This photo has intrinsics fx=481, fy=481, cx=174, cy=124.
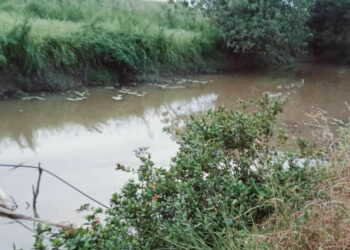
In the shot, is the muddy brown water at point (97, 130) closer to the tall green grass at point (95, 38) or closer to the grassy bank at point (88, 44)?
the grassy bank at point (88, 44)

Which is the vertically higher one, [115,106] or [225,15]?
[225,15]

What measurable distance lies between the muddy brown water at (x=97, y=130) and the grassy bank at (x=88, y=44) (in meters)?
0.44

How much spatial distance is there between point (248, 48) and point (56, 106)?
5.43 metres

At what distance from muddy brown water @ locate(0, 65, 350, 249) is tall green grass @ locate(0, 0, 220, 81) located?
551 mm

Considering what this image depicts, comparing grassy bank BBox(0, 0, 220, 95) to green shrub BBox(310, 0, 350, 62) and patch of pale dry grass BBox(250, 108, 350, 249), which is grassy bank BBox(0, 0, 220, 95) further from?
patch of pale dry grass BBox(250, 108, 350, 249)

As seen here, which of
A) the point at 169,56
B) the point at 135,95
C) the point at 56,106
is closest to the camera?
the point at 56,106

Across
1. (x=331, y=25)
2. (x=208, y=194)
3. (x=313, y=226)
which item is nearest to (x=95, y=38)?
(x=208, y=194)

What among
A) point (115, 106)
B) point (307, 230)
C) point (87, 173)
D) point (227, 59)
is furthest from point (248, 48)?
point (307, 230)

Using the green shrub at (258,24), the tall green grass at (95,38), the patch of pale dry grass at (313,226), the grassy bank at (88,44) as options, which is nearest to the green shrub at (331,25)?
the green shrub at (258,24)

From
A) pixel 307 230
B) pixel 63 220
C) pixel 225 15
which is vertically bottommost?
pixel 63 220

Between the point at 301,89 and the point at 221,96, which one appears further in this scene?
the point at 301,89

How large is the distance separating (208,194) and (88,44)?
535 centimetres

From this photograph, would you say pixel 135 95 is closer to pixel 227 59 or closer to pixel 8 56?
pixel 8 56

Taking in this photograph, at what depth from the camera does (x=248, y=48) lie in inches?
416
